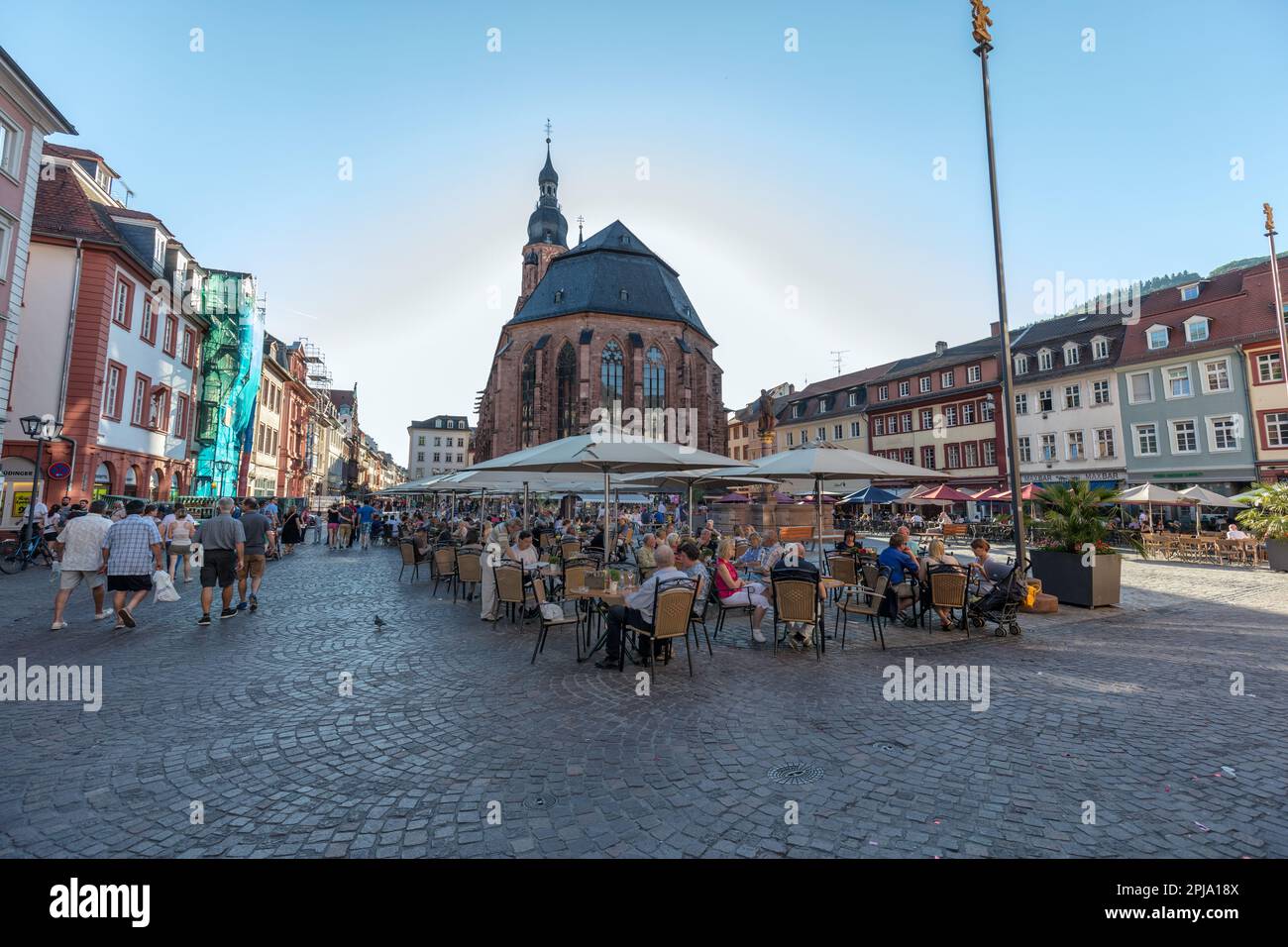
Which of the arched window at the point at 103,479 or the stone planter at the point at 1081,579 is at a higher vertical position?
the arched window at the point at 103,479

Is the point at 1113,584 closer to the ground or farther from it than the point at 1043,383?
closer to the ground

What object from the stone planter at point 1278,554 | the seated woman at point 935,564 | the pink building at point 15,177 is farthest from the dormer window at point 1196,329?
the pink building at point 15,177

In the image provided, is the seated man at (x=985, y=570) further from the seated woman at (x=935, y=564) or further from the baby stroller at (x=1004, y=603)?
the seated woman at (x=935, y=564)

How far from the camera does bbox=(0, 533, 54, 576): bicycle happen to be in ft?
45.5

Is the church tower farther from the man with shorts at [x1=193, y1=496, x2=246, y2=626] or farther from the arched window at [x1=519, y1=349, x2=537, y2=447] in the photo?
the man with shorts at [x1=193, y1=496, x2=246, y2=626]

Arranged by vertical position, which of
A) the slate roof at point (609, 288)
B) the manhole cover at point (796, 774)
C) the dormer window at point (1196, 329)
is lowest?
the manhole cover at point (796, 774)

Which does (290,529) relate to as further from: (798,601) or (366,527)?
(798,601)

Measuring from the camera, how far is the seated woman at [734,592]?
7535mm

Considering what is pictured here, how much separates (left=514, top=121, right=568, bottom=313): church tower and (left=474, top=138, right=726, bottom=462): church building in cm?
1540
